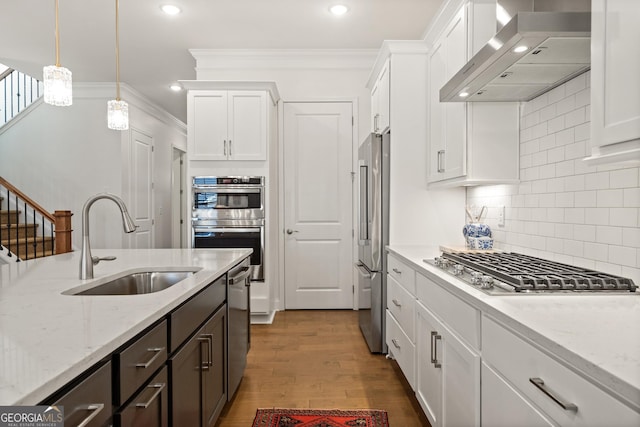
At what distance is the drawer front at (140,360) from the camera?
1.02 metres

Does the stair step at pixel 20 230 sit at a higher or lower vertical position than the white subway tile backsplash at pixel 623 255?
lower

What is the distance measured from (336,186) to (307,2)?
75.3 inches

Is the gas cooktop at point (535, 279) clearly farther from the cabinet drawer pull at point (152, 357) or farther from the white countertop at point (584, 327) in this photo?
the cabinet drawer pull at point (152, 357)

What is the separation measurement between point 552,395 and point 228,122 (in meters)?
3.66

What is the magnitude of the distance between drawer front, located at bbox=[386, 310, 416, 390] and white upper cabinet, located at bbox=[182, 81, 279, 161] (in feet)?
6.87

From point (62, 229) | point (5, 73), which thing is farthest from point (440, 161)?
point (5, 73)

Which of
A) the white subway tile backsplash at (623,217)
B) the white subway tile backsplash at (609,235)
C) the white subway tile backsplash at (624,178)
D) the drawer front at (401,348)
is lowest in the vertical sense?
the drawer front at (401,348)

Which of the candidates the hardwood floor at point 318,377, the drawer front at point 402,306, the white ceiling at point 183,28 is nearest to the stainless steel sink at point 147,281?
the hardwood floor at point 318,377

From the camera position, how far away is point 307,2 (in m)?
3.36

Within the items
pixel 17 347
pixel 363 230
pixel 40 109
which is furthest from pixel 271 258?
pixel 40 109

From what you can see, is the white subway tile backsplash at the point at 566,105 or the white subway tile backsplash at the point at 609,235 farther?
the white subway tile backsplash at the point at 566,105

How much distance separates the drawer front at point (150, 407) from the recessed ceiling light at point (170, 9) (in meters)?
3.19

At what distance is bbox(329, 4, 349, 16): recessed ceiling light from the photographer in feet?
11.2

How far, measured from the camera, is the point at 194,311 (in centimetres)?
162
